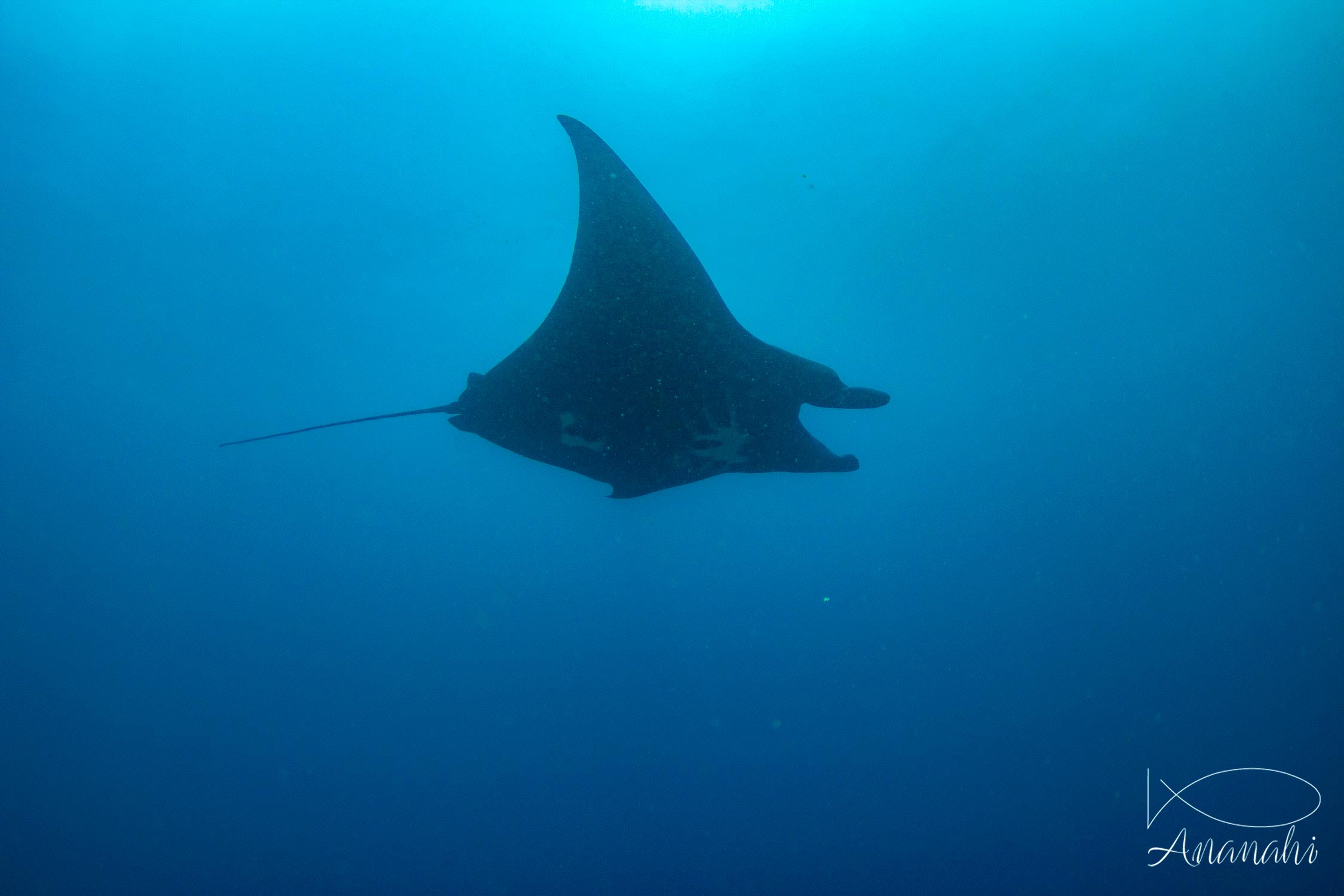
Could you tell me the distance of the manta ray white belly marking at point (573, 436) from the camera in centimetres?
279

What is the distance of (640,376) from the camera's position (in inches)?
104

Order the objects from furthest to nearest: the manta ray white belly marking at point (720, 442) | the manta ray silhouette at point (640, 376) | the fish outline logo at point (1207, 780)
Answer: the fish outline logo at point (1207, 780)
the manta ray white belly marking at point (720, 442)
the manta ray silhouette at point (640, 376)

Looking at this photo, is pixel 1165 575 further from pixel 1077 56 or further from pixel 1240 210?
pixel 1077 56

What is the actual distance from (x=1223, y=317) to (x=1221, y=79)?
9.25 feet

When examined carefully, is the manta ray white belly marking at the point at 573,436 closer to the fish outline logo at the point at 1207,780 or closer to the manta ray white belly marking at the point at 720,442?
the manta ray white belly marking at the point at 720,442

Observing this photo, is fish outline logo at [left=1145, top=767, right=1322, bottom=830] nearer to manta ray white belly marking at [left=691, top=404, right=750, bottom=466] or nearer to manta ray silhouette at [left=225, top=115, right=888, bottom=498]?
manta ray silhouette at [left=225, top=115, right=888, bottom=498]

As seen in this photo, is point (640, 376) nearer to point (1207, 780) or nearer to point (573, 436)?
point (573, 436)

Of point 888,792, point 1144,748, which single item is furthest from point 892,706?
point 1144,748

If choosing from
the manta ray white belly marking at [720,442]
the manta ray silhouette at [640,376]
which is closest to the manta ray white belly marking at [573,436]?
the manta ray silhouette at [640,376]

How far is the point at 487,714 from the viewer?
7.51 metres

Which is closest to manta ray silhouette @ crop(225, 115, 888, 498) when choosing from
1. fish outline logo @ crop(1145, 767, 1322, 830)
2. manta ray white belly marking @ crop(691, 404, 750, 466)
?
manta ray white belly marking @ crop(691, 404, 750, 466)

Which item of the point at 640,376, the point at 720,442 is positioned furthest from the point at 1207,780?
the point at 640,376

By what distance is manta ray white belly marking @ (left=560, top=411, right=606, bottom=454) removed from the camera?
279cm

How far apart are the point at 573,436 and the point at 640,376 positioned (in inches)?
18.8
